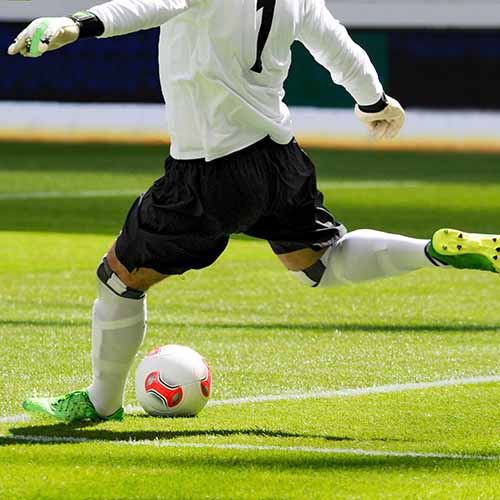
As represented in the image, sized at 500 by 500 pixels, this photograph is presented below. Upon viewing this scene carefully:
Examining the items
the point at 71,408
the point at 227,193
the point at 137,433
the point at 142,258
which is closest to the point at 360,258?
the point at 227,193

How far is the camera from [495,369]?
836 cm

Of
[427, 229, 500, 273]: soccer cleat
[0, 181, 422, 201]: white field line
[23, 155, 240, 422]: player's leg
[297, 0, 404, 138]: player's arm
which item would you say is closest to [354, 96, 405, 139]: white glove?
[297, 0, 404, 138]: player's arm

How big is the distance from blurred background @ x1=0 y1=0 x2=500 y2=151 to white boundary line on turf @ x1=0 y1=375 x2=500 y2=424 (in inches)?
831

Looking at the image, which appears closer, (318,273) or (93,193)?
(318,273)

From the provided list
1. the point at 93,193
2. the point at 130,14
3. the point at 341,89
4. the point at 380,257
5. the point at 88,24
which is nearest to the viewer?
the point at 88,24

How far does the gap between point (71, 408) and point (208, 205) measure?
3.56 feet

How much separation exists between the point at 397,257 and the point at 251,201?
69cm

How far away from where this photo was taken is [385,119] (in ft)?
23.7

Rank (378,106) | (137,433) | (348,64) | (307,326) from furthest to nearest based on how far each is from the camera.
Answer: (307,326) < (378,106) < (348,64) < (137,433)

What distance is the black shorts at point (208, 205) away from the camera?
6.48 metres

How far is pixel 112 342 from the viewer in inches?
265

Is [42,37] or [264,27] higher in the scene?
[42,37]

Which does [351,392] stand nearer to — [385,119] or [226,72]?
[385,119]

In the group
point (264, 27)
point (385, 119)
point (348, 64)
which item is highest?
point (264, 27)
